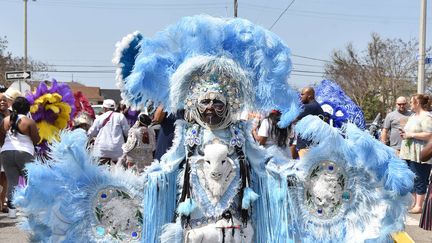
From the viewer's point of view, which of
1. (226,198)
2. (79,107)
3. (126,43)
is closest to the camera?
(226,198)

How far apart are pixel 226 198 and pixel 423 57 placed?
11927mm

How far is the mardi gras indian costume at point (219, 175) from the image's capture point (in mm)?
3213

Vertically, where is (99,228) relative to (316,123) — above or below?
below

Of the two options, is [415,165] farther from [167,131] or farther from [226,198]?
[226,198]

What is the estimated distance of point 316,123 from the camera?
3.33 meters

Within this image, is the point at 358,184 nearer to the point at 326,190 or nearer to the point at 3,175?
the point at 326,190

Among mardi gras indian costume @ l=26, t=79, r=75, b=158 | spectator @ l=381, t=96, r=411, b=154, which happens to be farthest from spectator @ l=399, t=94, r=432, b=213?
mardi gras indian costume @ l=26, t=79, r=75, b=158

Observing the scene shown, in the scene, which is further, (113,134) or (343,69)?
(343,69)

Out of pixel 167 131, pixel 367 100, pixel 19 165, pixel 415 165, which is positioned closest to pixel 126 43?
pixel 167 131

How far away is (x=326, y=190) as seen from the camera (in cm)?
335

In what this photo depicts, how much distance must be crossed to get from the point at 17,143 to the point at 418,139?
498 centimetres

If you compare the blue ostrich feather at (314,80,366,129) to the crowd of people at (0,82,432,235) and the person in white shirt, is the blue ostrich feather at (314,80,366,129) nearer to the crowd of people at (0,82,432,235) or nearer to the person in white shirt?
the crowd of people at (0,82,432,235)

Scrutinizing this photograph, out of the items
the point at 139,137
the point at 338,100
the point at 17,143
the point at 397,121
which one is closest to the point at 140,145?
the point at 139,137

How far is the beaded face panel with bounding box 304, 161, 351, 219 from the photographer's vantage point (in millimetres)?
3348
